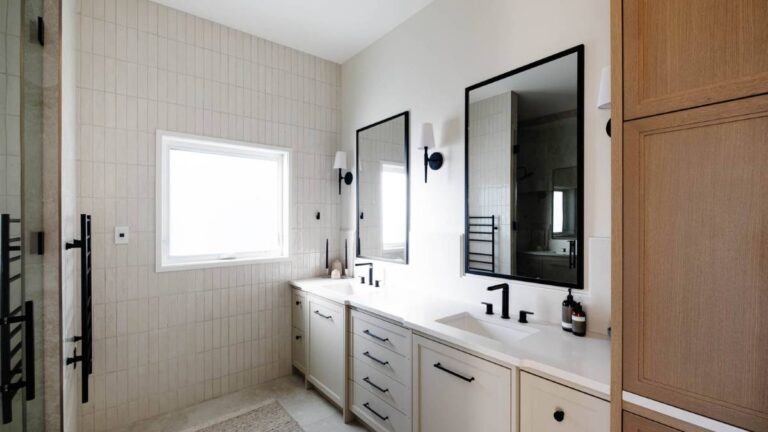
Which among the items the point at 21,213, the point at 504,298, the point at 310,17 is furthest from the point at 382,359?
the point at 310,17

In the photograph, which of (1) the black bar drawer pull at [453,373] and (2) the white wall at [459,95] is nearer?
(1) the black bar drawer pull at [453,373]

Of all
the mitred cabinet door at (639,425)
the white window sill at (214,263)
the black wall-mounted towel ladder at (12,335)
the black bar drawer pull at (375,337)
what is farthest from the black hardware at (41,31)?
the mitred cabinet door at (639,425)

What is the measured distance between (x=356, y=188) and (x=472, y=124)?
1.34m

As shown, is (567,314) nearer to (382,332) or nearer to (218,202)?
(382,332)

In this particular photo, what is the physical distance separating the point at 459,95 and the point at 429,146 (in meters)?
0.38

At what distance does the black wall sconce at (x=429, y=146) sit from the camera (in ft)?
7.51

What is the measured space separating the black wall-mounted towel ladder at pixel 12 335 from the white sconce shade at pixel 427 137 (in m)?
1.95

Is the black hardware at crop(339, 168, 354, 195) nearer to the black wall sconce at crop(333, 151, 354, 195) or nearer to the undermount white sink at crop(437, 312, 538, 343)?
the black wall sconce at crop(333, 151, 354, 195)

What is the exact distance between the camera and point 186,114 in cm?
253

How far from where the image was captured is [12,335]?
955 millimetres

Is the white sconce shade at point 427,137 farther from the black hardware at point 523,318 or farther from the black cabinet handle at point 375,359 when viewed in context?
the black cabinet handle at point 375,359

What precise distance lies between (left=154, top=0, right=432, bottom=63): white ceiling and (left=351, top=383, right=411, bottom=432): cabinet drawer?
2.67 meters

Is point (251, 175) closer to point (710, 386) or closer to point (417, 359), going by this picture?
point (417, 359)

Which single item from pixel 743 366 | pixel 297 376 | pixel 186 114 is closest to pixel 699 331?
pixel 743 366
